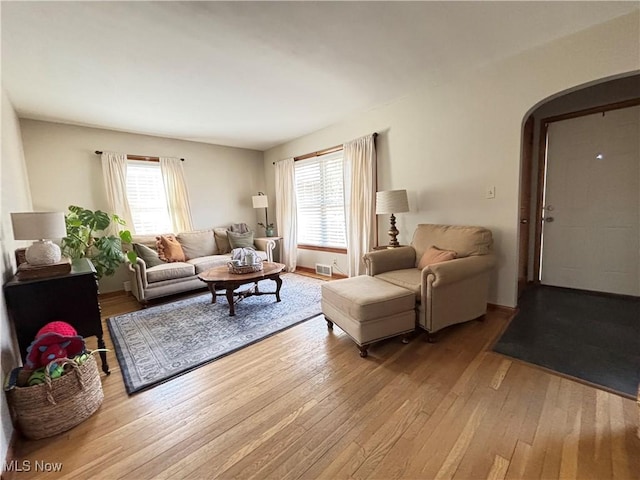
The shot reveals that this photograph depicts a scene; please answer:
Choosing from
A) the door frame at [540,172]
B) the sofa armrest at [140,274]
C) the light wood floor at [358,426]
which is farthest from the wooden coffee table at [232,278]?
the door frame at [540,172]

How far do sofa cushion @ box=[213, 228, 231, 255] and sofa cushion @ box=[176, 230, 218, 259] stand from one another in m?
0.08

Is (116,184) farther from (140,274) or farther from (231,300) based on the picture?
(231,300)

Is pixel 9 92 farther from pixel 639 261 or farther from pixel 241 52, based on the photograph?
pixel 639 261

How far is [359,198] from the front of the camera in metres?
3.82

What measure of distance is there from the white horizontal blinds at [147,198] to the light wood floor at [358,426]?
9.51 feet

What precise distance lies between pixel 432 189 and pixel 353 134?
1.47 m

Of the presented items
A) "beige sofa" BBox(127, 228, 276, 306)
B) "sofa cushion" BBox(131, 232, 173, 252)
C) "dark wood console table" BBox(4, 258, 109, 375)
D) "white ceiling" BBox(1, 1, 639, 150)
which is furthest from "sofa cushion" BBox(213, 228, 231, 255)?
"dark wood console table" BBox(4, 258, 109, 375)

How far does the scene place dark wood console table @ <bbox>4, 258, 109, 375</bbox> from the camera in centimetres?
170

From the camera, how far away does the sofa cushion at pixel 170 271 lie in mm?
3393

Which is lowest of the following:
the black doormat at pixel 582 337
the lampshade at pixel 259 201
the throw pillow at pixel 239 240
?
the black doormat at pixel 582 337

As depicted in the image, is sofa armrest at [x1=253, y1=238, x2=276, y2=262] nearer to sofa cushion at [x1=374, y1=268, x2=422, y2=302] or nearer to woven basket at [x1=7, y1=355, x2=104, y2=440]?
sofa cushion at [x1=374, y1=268, x2=422, y2=302]

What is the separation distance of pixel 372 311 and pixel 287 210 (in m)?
3.39

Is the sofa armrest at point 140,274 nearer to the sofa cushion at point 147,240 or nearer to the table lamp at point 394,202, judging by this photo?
the sofa cushion at point 147,240

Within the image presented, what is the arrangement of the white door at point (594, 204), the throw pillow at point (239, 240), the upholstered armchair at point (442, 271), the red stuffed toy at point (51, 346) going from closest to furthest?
1. the red stuffed toy at point (51, 346)
2. the upholstered armchair at point (442, 271)
3. the white door at point (594, 204)
4. the throw pillow at point (239, 240)
